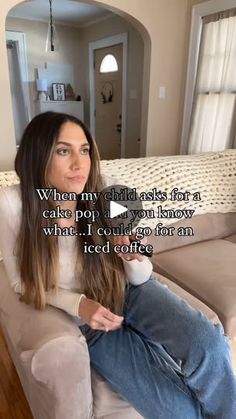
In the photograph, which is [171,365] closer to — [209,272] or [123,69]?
[209,272]

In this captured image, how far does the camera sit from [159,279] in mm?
1333

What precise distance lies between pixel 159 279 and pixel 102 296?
15.0 inches

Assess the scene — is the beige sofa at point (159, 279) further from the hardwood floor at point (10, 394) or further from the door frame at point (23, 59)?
the door frame at point (23, 59)

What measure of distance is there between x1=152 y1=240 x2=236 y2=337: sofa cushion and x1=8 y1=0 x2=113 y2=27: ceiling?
3215mm

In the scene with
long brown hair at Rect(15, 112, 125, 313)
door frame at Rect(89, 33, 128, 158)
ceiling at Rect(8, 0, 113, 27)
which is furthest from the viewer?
door frame at Rect(89, 33, 128, 158)

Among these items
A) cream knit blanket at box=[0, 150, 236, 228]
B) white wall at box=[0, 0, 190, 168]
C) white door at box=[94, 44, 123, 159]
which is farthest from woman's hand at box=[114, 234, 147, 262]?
white door at box=[94, 44, 123, 159]

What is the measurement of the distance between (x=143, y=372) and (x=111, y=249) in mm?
382

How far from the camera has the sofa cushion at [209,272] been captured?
4.04ft

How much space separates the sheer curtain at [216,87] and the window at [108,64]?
151 centimetres

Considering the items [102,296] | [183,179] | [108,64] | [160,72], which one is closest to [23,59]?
[108,64]

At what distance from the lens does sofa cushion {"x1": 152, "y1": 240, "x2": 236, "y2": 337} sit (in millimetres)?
1233

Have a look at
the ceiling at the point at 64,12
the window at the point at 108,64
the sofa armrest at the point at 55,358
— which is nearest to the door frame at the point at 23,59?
the ceiling at the point at 64,12

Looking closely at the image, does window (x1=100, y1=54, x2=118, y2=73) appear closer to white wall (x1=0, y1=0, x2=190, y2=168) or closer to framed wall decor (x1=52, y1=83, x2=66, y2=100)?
framed wall decor (x1=52, y1=83, x2=66, y2=100)

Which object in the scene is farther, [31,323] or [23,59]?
[23,59]
